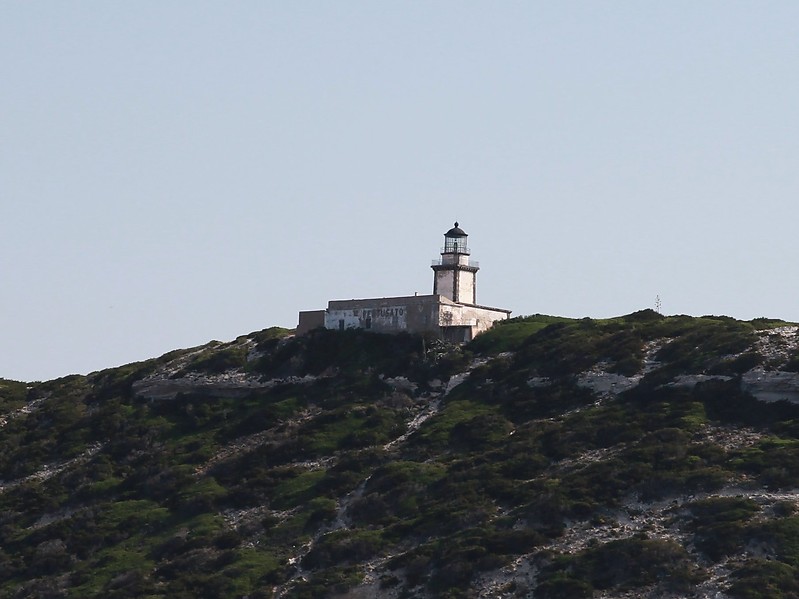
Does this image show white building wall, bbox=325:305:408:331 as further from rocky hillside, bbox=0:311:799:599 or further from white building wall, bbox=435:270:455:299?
white building wall, bbox=435:270:455:299

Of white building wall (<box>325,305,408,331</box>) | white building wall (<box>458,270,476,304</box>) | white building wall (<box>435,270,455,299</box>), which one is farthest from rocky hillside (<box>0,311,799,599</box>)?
white building wall (<box>435,270,455,299</box>)

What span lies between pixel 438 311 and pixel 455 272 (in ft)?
19.5

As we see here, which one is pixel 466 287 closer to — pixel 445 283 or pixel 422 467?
pixel 445 283

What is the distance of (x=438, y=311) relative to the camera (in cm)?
11438

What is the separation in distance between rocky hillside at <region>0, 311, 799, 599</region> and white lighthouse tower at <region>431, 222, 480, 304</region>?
4.01m

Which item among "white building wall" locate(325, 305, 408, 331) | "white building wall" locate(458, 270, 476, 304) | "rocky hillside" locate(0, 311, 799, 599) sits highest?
"white building wall" locate(458, 270, 476, 304)

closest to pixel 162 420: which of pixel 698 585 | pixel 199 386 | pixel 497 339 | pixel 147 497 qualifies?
pixel 199 386

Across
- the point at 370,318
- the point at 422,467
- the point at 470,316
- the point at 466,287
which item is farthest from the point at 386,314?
the point at 422,467

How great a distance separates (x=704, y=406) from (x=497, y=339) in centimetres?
2107

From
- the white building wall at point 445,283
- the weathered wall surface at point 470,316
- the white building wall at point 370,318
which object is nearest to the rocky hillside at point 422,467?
the white building wall at point 370,318

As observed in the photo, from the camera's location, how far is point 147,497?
10306 cm

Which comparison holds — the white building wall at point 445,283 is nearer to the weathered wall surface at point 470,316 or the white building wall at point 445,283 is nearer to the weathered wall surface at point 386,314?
the weathered wall surface at point 470,316

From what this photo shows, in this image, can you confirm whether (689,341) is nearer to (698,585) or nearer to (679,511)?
(679,511)

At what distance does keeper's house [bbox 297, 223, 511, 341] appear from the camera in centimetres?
11488
